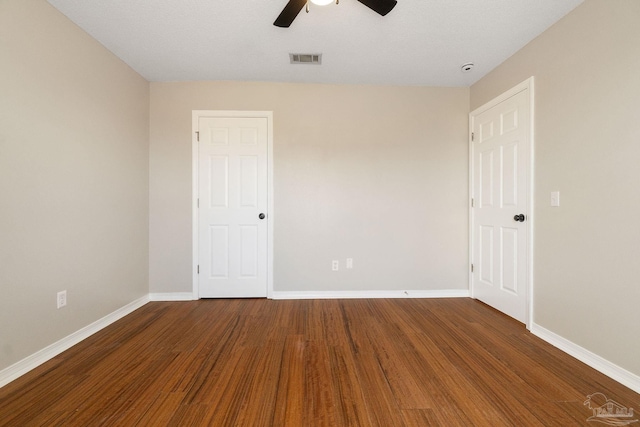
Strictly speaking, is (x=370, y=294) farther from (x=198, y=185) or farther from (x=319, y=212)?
(x=198, y=185)

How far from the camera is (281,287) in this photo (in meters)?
3.05

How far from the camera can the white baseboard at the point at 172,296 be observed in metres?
2.99

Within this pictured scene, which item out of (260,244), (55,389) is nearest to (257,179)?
(260,244)

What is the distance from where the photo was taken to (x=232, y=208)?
3.04 metres

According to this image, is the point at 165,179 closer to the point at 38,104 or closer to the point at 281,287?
the point at 38,104

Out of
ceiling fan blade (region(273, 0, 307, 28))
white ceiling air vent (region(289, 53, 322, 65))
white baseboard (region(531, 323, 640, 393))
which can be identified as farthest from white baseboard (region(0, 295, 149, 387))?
white baseboard (region(531, 323, 640, 393))

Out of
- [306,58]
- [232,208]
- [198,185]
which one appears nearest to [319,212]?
[232,208]

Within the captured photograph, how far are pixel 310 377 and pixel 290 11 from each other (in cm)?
228

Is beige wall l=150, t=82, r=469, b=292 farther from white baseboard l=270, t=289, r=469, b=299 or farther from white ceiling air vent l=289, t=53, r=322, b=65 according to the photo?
white ceiling air vent l=289, t=53, r=322, b=65

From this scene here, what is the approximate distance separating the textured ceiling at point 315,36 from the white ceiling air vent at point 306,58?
0.07m

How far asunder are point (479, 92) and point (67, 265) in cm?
423

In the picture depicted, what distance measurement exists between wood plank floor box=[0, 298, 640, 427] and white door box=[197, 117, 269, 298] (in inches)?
25.0

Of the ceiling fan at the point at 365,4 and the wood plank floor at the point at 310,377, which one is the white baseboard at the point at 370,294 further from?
the ceiling fan at the point at 365,4

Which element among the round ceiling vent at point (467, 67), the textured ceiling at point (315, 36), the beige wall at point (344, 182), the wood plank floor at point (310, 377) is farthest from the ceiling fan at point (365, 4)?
the wood plank floor at point (310, 377)
